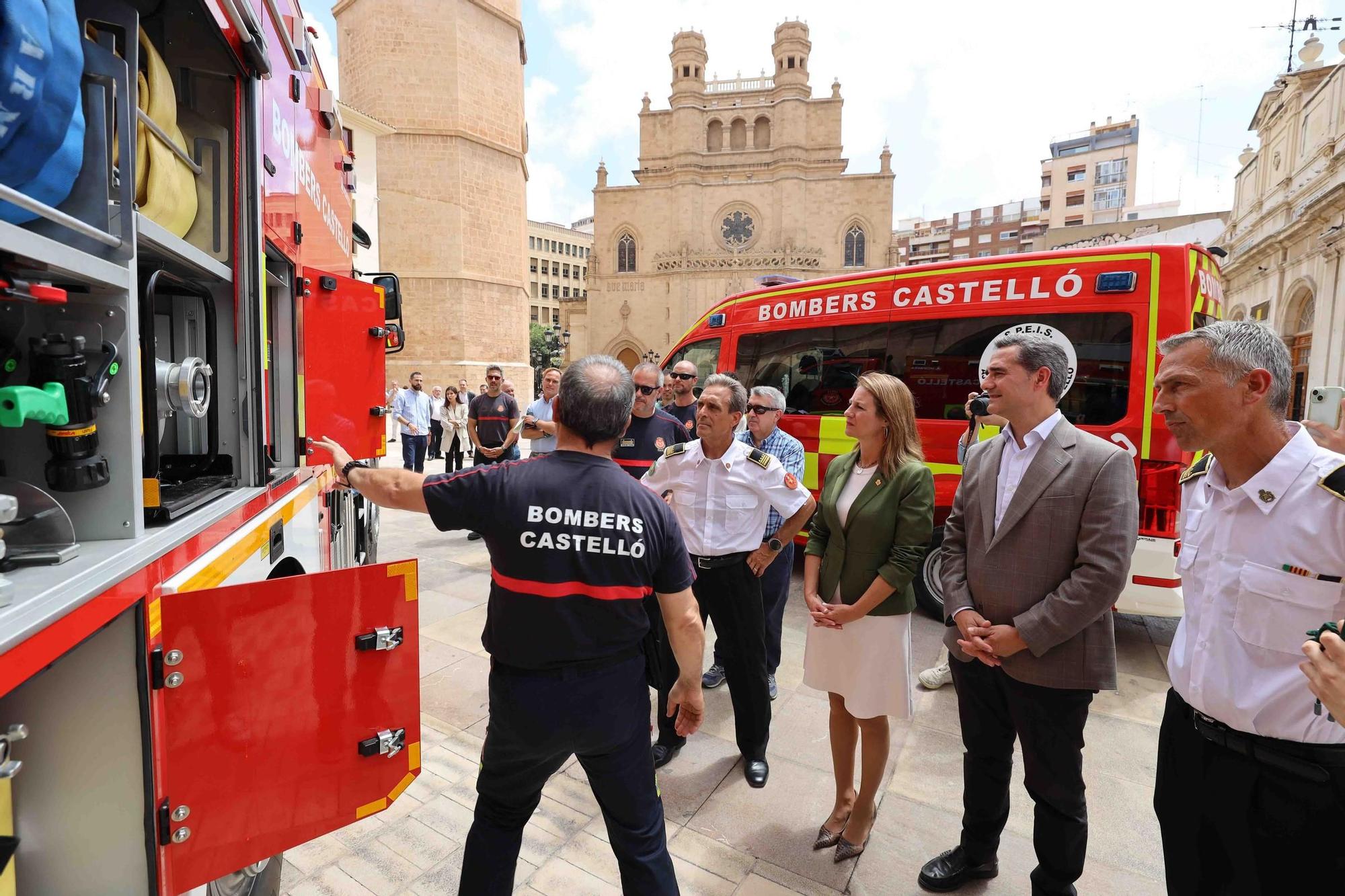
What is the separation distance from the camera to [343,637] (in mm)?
1699

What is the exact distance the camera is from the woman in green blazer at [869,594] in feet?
7.80

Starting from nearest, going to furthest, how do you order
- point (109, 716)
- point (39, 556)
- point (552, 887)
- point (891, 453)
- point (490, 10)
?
point (39, 556) < point (109, 716) < point (552, 887) < point (891, 453) < point (490, 10)

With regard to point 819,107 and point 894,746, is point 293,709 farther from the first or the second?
point 819,107

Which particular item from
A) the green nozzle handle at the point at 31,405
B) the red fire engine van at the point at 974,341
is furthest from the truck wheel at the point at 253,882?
the red fire engine van at the point at 974,341

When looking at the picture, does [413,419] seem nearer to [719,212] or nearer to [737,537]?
[737,537]

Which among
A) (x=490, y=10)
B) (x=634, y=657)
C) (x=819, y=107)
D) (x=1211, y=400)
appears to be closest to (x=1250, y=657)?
(x=1211, y=400)

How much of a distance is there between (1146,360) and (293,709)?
4630mm

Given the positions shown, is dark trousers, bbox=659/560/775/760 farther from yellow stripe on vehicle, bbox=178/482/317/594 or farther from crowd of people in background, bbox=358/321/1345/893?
yellow stripe on vehicle, bbox=178/482/317/594

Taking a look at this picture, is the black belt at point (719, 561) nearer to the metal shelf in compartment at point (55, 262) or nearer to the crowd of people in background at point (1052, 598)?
the crowd of people in background at point (1052, 598)

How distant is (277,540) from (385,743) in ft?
3.01

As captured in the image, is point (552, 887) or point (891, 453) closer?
point (552, 887)

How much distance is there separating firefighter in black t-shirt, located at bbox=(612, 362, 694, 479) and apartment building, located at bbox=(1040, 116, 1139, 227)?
209ft

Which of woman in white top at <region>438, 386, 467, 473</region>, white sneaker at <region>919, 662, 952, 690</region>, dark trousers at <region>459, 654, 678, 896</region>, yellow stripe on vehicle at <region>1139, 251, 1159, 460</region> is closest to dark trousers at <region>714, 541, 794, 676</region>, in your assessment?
white sneaker at <region>919, 662, 952, 690</region>

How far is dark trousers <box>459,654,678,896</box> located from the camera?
1712 millimetres
